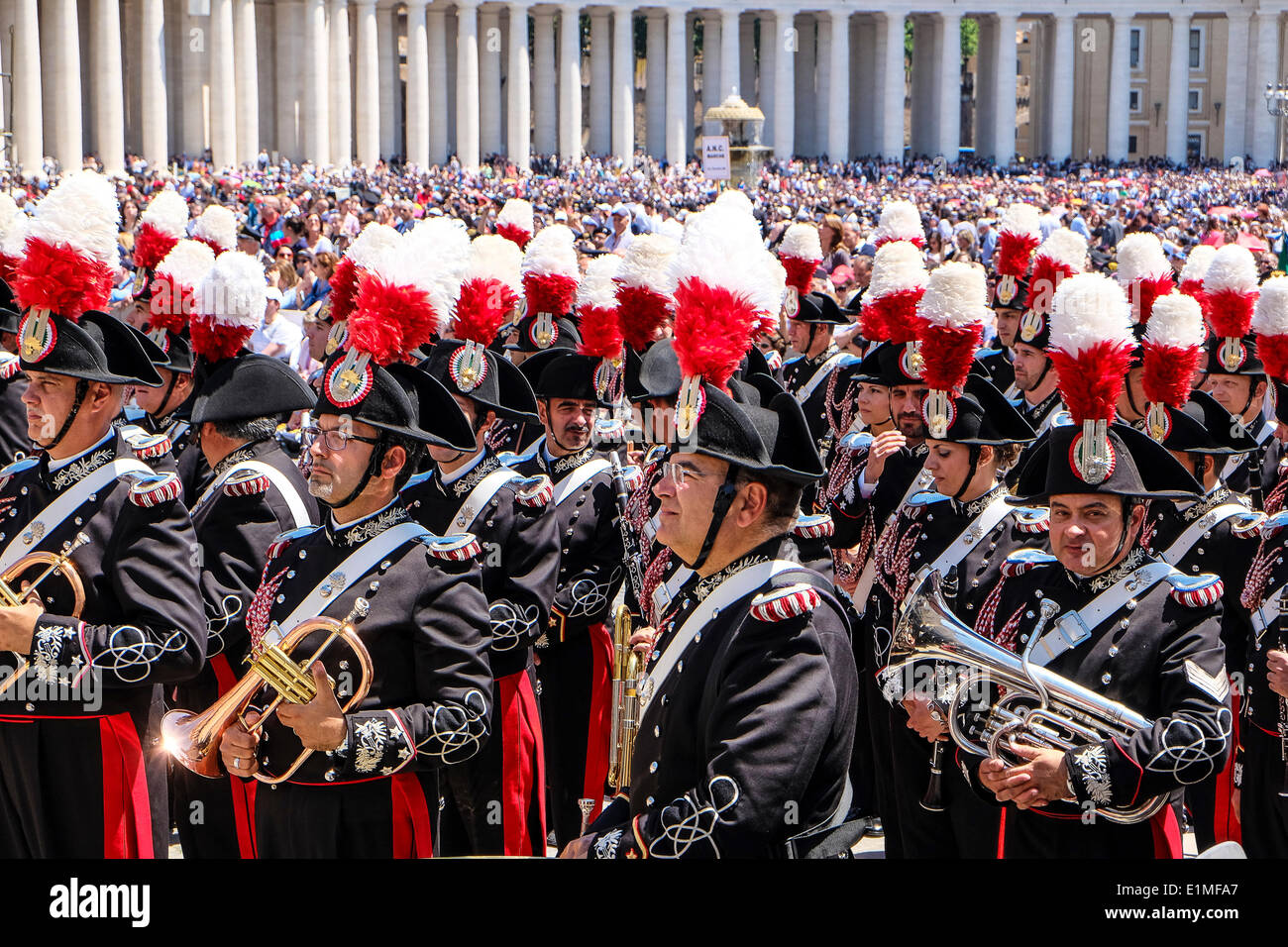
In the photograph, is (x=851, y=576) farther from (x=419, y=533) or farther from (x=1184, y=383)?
(x=419, y=533)

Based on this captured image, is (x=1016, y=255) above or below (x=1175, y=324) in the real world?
above

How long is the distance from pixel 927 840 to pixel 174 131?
245 feet

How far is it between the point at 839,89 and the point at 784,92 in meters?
3.62

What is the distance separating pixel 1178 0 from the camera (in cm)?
10888

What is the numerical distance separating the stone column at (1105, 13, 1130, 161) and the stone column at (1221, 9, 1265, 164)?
632 centimetres

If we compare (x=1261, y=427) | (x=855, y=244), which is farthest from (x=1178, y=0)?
(x=1261, y=427)

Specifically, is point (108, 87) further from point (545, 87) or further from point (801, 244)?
point (801, 244)

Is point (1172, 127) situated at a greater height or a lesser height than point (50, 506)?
greater

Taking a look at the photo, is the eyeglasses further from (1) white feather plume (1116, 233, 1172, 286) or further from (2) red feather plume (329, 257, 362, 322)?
(1) white feather plume (1116, 233, 1172, 286)

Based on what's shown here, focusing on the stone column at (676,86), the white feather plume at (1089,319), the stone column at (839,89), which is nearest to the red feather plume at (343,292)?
the white feather plume at (1089,319)

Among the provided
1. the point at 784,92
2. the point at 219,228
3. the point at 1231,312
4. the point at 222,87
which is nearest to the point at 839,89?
the point at 784,92

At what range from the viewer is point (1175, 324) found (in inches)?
337

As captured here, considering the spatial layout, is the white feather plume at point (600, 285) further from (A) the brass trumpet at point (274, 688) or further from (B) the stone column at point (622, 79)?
(B) the stone column at point (622, 79)

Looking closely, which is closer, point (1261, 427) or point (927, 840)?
point (927, 840)
